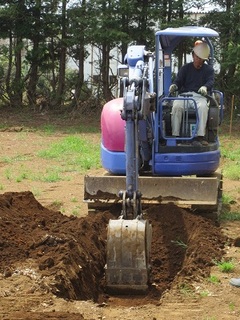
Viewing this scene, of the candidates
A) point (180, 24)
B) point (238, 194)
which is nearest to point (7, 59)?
point (180, 24)

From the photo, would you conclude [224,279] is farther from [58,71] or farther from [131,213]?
[58,71]

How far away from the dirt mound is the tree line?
15.0 meters

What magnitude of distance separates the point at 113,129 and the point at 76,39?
54.0 feet

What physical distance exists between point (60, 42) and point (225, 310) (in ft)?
70.3

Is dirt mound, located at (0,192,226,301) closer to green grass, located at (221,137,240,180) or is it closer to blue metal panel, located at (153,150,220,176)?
blue metal panel, located at (153,150,220,176)

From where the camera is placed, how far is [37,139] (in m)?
19.5

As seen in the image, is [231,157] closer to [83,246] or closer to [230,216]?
[230,216]

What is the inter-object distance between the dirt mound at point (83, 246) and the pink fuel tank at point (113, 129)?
3.23 ft

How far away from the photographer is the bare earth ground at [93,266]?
611cm

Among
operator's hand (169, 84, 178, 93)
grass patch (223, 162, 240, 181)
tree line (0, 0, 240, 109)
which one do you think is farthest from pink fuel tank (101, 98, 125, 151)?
tree line (0, 0, 240, 109)

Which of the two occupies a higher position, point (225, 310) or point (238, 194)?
point (225, 310)

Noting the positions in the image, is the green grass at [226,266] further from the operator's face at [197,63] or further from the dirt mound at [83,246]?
the operator's face at [197,63]

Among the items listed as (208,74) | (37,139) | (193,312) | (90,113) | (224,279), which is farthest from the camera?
(90,113)

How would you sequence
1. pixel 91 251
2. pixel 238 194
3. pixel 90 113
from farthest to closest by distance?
pixel 90 113 < pixel 238 194 < pixel 91 251
